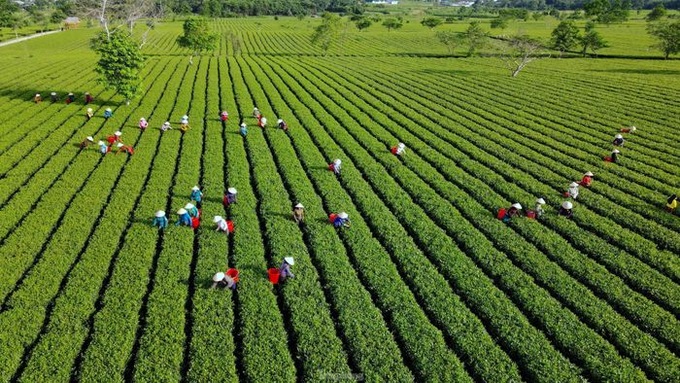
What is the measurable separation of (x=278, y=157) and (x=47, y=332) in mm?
15592

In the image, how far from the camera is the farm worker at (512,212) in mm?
19688

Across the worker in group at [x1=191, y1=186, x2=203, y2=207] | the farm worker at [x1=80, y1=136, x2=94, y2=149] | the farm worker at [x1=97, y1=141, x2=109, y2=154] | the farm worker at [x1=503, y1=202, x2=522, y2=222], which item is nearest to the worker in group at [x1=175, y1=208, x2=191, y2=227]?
the worker in group at [x1=191, y1=186, x2=203, y2=207]

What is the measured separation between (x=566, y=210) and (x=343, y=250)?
10.5 meters

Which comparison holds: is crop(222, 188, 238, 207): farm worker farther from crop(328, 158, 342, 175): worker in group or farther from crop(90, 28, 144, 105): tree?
crop(90, 28, 144, 105): tree

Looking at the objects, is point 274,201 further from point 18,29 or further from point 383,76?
point 18,29

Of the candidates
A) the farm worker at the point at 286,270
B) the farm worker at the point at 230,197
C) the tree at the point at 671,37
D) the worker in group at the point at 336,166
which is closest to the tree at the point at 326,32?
the tree at the point at 671,37

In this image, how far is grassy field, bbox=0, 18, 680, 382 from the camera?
12500 millimetres

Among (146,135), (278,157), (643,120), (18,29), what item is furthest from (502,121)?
(18,29)

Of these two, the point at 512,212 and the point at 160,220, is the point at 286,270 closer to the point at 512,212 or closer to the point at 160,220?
the point at 160,220

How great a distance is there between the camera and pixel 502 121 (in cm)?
3522

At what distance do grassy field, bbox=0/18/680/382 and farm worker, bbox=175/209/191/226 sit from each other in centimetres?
26

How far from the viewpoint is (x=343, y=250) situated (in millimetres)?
17297

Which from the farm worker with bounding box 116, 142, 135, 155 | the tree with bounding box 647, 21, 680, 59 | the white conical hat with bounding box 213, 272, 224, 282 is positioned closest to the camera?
the white conical hat with bounding box 213, 272, 224, 282

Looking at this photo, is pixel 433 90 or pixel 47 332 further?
pixel 433 90
